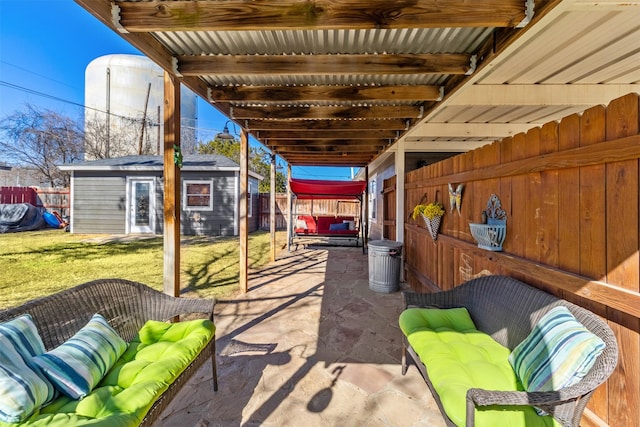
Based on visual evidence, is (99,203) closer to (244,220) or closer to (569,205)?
(244,220)

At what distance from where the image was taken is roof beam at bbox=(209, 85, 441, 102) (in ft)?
9.82

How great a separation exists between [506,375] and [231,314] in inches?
113

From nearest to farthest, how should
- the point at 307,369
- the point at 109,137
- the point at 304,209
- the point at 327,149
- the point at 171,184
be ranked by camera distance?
the point at 307,369 < the point at 171,184 < the point at 327,149 < the point at 304,209 < the point at 109,137

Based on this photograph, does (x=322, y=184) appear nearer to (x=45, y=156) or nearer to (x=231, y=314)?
(x=231, y=314)

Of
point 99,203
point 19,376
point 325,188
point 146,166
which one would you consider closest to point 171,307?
point 19,376

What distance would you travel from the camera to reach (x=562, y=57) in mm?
2627

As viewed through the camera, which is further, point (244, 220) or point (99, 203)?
point (99, 203)

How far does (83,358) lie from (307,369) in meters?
1.53

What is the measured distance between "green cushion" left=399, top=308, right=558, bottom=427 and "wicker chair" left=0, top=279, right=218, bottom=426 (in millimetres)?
1423

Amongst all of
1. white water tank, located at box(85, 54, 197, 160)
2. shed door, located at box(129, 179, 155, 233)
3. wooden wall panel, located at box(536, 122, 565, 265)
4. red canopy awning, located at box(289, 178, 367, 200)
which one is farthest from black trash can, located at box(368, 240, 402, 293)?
white water tank, located at box(85, 54, 197, 160)

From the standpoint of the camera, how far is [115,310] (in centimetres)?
200

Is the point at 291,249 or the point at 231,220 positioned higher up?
the point at 231,220

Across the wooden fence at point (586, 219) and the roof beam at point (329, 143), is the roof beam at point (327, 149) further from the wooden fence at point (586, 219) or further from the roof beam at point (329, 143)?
the wooden fence at point (586, 219)

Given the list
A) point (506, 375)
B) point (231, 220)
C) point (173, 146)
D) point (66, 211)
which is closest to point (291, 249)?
point (231, 220)
